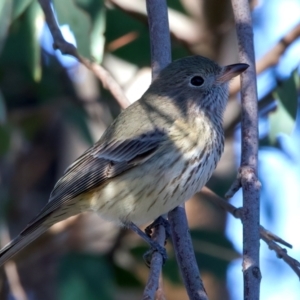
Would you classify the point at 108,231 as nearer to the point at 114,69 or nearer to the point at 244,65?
the point at 114,69

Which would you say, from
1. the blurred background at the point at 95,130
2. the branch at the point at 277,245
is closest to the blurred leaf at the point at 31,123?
the blurred background at the point at 95,130

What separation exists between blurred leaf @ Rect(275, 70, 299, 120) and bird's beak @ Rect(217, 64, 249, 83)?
0.48 m

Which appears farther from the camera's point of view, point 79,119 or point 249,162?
point 79,119

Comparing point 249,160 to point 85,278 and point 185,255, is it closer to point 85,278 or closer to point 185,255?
point 185,255

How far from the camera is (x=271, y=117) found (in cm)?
457

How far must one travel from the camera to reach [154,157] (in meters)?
3.91

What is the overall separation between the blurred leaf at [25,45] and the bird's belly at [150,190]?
0.98 m

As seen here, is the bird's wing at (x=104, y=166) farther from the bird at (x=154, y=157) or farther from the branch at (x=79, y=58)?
the branch at (x=79, y=58)

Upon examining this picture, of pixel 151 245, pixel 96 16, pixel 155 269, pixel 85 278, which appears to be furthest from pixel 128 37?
pixel 155 269

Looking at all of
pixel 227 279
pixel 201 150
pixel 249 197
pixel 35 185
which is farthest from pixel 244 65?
pixel 35 185

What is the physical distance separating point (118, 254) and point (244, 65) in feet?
6.95

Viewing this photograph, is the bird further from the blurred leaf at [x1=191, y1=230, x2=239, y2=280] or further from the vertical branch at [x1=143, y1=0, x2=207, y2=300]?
the blurred leaf at [x1=191, y1=230, x2=239, y2=280]

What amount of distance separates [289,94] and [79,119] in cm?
154

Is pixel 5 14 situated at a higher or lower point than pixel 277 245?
higher
